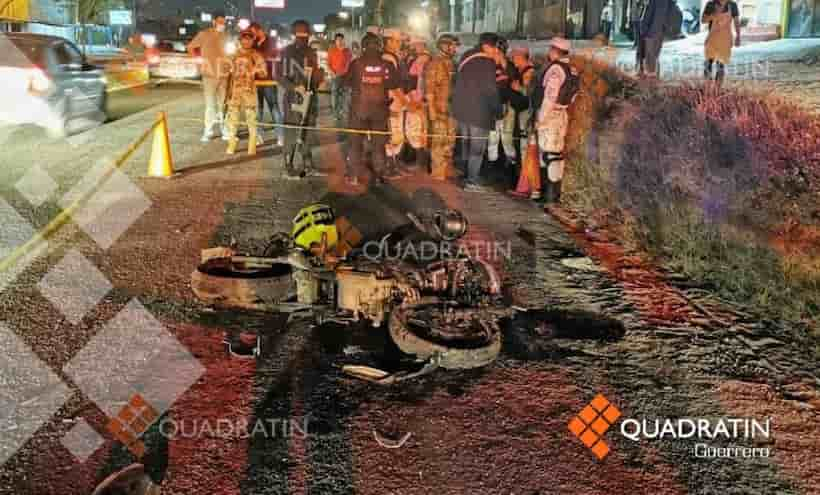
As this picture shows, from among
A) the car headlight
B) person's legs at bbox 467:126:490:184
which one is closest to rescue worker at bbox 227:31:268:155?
person's legs at bbox 467:126:490:184

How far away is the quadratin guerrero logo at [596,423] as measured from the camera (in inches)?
164

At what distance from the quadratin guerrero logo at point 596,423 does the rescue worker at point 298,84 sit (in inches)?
274

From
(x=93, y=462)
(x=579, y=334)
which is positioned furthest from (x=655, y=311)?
(x=93, y=462)

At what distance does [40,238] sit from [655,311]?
17.4 feet

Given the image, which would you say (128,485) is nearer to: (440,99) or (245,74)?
(440,99)

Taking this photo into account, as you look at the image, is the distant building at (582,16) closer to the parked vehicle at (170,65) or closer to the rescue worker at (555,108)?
the rescue worker at (555,108)

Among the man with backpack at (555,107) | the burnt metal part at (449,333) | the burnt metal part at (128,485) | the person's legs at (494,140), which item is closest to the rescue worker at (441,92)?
the person's legs at (494,140)

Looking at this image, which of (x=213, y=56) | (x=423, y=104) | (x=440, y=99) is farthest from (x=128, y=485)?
(x=213, y=56)

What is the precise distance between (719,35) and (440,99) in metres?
5.65

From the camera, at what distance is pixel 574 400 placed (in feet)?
15.3

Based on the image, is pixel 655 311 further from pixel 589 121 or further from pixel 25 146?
pixel 25 146

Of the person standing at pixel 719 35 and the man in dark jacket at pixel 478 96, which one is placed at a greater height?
the person standing at pixel 719 35

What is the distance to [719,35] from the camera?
1350 cm

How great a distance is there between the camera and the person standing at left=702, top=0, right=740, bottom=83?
1350cm
